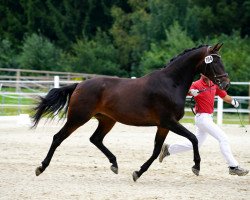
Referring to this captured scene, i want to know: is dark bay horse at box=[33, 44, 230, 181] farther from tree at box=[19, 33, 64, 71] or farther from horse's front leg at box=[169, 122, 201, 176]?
tree at box=[19, 33, 64, 71]

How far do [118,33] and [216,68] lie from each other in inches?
1508

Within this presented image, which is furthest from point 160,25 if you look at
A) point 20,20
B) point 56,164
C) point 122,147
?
point 56,164

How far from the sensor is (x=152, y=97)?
30.3 ft

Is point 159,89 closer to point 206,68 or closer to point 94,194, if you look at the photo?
point 206,68

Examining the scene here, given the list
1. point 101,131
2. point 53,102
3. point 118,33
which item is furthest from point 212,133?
point 118,33

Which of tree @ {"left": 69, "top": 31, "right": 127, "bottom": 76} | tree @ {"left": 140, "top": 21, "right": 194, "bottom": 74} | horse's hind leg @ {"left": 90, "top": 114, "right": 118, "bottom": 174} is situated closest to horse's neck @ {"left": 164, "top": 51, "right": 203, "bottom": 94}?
horse's hind leg @ {"left": 90, "top": 114, "right": 118, "bottom": 174}

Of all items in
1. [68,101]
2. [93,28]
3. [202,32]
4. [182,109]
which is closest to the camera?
[182,109]

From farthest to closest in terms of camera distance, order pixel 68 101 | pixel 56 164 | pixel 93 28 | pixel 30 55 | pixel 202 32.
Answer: pixel 93 28, pixel 30 55, pixel 202 32, pixel 56 164, pixel 68 101

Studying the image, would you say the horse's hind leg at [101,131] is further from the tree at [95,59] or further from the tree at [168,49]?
the tree at [95,59]

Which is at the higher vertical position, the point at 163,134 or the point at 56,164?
the point at 163,134

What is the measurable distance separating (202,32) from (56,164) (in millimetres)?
32285

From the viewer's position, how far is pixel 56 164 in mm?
10883

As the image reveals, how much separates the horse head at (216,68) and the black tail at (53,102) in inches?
82.6

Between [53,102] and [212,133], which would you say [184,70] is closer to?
[212,133]
